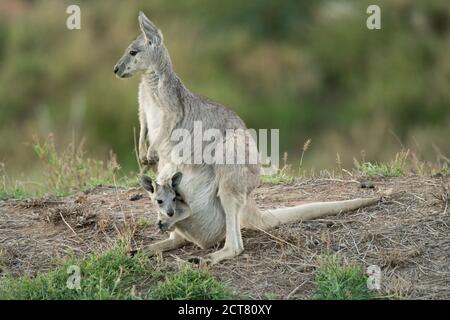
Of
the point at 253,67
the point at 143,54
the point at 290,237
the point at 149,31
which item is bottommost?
the point at 290,237

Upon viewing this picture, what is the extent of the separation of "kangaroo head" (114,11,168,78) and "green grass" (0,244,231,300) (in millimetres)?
1461

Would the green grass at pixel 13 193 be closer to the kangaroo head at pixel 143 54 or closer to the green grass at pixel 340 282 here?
the kangaroo head at pixel 143 54

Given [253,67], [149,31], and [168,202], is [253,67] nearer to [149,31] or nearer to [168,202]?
[149,31]

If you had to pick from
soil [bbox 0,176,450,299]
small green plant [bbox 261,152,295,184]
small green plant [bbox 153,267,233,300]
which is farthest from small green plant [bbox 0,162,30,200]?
small green plant [bbox 153,267,233,300]

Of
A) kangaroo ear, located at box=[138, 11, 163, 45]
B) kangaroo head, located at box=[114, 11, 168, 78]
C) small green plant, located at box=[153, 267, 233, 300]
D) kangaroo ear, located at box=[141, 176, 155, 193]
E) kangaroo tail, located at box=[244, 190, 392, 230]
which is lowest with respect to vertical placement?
small green plant, located at box=[153, 267, 233, 300]

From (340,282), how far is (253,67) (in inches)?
431

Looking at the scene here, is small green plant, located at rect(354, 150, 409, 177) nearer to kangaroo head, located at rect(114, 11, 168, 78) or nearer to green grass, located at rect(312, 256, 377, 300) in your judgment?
green grass, located at rect(312, 256, 377, 300)

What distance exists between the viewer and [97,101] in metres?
15.2

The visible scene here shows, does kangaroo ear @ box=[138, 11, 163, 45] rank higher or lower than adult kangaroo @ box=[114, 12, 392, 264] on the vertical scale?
higher

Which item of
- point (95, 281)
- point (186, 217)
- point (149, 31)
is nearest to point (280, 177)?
point (186, 217)

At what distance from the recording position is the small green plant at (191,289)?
5.88 meters

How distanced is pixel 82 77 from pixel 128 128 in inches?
76.4

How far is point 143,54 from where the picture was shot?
6965mm

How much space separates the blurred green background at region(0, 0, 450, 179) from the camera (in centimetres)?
1471
